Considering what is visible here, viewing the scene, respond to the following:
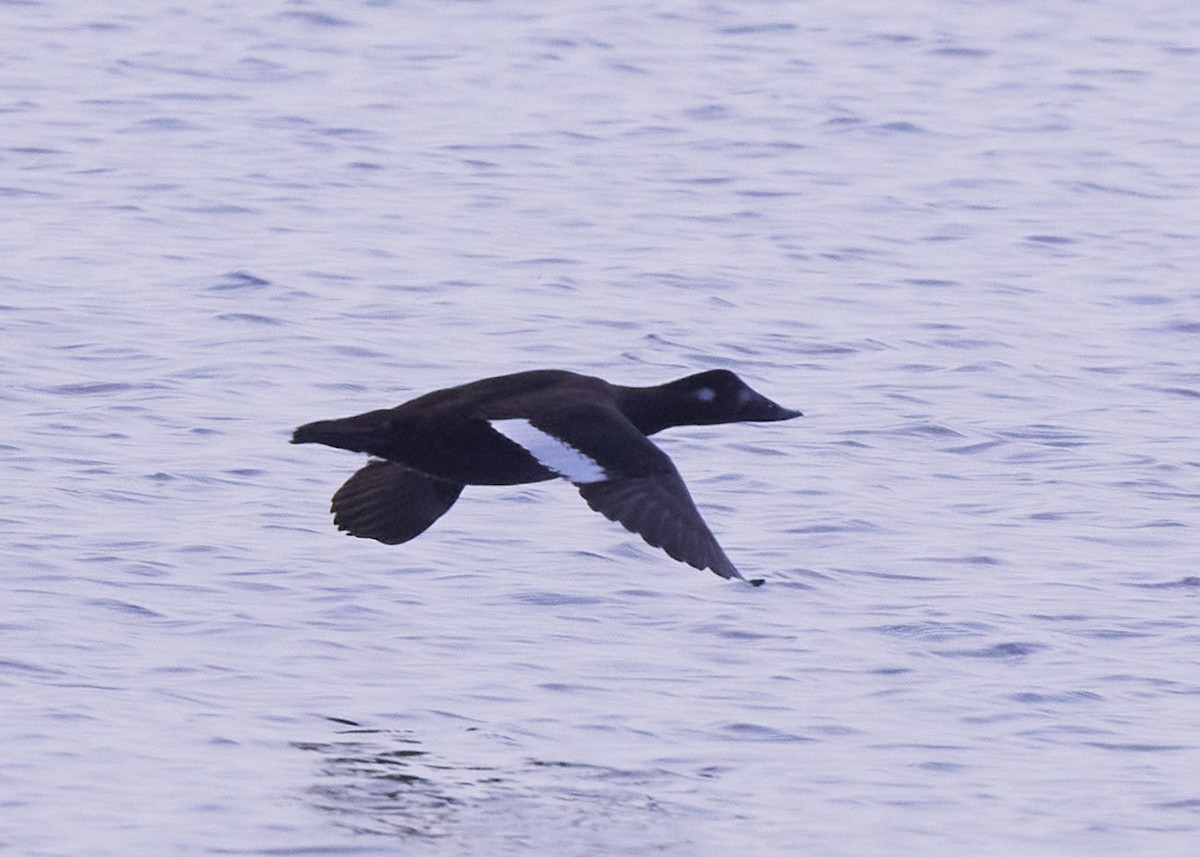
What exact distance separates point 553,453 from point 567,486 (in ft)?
9.93

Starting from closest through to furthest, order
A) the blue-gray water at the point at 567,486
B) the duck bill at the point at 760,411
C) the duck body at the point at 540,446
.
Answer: the duck body at the point at 540,446 → the blue-gray water at the point at 567,486 → the duck bill at the point at 760,411

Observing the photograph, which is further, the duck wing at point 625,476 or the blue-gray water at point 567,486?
the blue-gray water at point 567,486

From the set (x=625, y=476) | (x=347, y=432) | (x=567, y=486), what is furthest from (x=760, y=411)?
(x=567, y=486)

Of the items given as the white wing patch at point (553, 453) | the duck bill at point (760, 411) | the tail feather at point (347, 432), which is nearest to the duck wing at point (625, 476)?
the white wing patch at point (553, 453)

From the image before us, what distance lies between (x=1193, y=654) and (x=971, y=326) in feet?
15.5

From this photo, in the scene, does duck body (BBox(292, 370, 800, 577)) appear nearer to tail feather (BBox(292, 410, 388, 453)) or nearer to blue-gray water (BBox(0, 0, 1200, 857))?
tail feather (BBox(292, 410, 388, 453))

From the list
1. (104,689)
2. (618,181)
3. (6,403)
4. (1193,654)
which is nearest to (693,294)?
(618,181)

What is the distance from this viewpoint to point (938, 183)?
55.0 ft

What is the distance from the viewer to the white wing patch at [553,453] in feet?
23.7

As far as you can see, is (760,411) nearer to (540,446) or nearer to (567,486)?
(540,446)

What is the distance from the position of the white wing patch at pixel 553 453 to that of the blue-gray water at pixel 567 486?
80 centimetres

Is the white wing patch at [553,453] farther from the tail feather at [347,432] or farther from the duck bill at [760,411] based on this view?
the duck bill at [760,411]

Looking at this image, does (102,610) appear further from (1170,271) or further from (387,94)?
(387,94)

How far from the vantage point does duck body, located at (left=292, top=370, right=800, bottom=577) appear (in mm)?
7137
